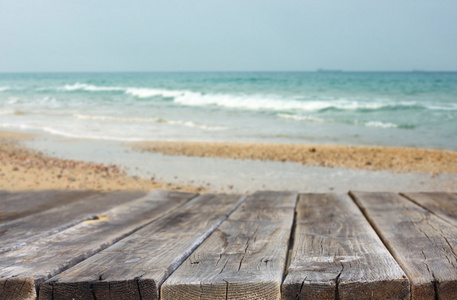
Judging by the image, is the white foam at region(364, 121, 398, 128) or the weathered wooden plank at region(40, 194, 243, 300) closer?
the weathered wooden plank at region(40, 194, 243, 300)

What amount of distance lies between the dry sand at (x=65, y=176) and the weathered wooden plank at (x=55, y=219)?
310 centimetres

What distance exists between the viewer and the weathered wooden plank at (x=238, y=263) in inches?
41.6

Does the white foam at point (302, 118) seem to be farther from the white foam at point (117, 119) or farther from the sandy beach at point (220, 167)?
the sandy beach at point (220, 167)

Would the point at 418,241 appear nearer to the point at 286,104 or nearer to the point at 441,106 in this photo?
the point at 286,104

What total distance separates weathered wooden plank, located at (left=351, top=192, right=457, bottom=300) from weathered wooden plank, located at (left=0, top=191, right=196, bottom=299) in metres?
0.92

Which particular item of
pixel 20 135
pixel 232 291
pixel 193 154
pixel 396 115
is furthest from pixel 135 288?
pixel 396 115

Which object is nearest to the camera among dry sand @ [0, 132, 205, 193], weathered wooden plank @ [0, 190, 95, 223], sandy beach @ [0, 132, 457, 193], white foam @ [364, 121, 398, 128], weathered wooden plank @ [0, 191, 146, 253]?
weathered wooden plank @ [0, 191, 146, 253]

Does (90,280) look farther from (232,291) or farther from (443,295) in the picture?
(443,295)

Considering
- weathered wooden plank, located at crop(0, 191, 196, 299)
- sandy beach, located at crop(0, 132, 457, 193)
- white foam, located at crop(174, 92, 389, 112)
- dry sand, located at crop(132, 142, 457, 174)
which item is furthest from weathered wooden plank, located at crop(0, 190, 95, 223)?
white foam, located at crop(174, 92, 389, 112)

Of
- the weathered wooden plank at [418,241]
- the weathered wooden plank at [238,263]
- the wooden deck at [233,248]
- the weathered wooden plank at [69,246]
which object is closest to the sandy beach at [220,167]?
the weathered wooden plank at [69,246]

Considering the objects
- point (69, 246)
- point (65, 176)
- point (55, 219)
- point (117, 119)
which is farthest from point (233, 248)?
point (117, 119)

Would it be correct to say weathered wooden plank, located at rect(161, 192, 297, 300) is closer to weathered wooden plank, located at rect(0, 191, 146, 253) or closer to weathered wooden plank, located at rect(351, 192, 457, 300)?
weathered wooden plank, located at rect(351, 192, 457, 300)

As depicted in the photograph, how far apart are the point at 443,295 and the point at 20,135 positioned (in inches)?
476

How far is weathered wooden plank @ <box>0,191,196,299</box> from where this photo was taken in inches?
43.8
